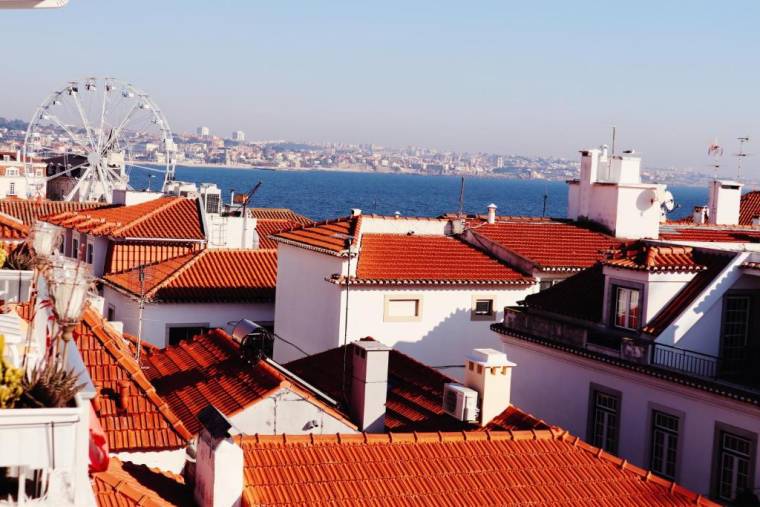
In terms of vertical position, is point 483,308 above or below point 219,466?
below

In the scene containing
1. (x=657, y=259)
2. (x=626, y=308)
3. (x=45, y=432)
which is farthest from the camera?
(x=626, y=308)

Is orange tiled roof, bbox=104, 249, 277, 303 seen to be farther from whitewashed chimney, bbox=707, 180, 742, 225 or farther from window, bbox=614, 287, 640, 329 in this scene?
whitewashed chimney, bbox=707, 180, 742, 225

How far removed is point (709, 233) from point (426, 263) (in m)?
9.64

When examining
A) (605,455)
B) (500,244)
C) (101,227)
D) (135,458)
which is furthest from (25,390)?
(101,227)

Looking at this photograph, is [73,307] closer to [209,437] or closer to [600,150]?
[209,437]

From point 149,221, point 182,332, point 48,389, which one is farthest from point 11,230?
point 48,389

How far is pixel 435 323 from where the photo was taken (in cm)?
2923

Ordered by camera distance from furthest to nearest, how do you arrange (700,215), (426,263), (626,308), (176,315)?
(700,215) < (176,315) < (426,263) < (626,308)

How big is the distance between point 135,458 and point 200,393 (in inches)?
174

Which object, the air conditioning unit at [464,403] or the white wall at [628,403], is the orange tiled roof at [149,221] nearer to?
the white wall at [628,403]

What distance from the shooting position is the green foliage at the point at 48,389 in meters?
6.40

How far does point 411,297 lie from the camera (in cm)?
2888

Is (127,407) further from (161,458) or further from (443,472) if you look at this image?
(443,472)

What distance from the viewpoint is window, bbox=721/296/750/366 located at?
21172 mm
